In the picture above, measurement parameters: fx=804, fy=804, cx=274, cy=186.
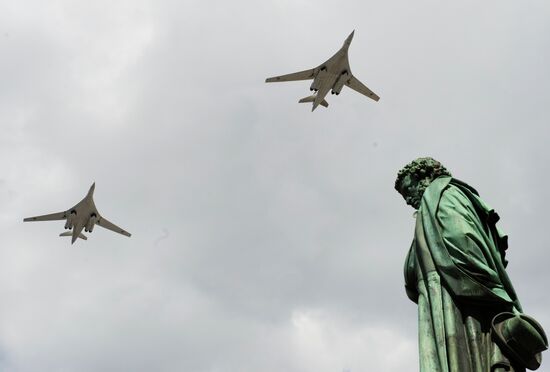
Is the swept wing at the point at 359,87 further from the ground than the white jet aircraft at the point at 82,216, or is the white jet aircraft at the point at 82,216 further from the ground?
the swept wing at the point at 359,87

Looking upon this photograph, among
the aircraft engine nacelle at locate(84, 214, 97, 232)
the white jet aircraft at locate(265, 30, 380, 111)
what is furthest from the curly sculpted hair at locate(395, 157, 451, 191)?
the aircraft engine nacelle at locate(84, 214, 97, 232)

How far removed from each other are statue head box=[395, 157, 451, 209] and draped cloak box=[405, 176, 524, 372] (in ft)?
1.87

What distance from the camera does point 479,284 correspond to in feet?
23.9

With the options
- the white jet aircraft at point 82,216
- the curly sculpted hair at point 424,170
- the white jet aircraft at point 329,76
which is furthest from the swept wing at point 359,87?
the curly sculpted hair at point 424,170

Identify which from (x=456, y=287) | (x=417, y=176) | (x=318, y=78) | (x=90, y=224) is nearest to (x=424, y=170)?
(x=417, y=176)

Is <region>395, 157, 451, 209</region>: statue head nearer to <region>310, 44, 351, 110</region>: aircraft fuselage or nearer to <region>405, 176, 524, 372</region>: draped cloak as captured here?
<region>405, 176, 524, 372</region>: draped cloak

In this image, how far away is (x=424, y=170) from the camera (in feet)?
28.9

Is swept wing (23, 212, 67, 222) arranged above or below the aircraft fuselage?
below

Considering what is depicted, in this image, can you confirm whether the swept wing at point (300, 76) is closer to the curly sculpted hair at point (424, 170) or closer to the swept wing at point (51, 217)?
the swept wing at point (51, 217)

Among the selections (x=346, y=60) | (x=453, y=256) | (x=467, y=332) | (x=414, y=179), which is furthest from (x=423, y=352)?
(x=346, y=60)

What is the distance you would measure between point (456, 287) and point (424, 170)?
1.82 m

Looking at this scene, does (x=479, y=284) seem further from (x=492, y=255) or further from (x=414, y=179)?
(x=414, y=179)

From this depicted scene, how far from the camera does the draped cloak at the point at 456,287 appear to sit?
710 cm

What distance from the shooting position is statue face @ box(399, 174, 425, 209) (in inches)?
345
